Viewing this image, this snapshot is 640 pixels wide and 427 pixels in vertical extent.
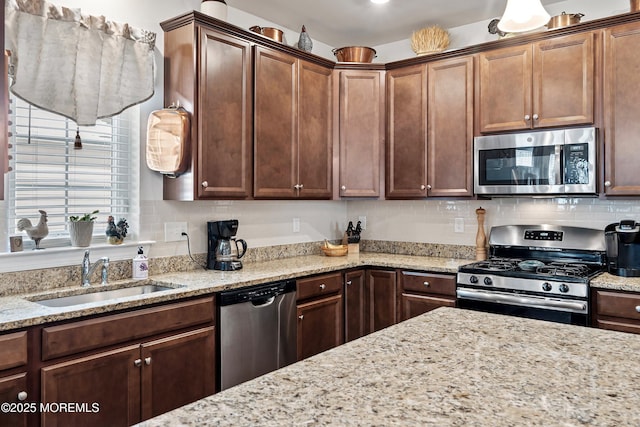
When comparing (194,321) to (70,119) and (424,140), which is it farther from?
(424,140)

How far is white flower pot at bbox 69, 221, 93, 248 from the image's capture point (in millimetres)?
2588

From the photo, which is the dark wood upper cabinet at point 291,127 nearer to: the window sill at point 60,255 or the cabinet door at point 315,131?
the cabinet door at point 315,131

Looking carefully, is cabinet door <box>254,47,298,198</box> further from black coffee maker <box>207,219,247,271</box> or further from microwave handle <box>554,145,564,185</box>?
microwave handle <box>554,145,564,185</box>

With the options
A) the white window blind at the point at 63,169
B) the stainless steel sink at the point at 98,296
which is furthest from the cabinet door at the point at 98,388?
the white window blind at the point at 63,169

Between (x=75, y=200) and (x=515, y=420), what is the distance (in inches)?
99.6

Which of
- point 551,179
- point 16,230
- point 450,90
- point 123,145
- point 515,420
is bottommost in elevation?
point 515,420

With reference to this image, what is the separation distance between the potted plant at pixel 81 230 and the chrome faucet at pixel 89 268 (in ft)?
0.19

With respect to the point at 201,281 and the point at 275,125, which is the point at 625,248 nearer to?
the point at 275,125

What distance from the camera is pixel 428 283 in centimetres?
334

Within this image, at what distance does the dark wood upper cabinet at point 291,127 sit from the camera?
324 cm

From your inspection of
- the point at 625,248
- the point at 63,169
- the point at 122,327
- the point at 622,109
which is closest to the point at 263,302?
the point at 122,327

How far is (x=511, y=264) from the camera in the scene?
10.8 feet

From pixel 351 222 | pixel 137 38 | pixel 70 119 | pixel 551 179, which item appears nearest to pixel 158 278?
pixel 70 119

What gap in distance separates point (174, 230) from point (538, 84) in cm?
255
